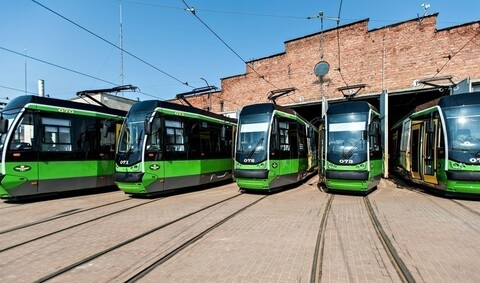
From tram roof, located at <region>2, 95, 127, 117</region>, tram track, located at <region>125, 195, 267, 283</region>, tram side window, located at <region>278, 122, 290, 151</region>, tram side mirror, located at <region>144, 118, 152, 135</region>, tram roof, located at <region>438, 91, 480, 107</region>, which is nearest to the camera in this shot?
tram track, located at <region>125, 195, 267, 283</region>

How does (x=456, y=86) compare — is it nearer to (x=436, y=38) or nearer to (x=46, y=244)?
(x=436, y=38)

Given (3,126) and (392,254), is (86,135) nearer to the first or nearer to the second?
(3,126)

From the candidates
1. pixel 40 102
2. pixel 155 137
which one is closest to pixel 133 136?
pixel 155 137

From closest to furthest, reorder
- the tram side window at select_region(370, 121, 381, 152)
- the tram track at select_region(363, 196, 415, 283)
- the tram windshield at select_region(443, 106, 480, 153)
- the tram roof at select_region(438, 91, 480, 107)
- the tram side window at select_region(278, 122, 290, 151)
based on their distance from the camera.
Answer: the tram track at select_region(363, 196, 415, 283) → the tram windshield at select_region(443, 106, 480, 153) → the tram roof at select_region(438, 91, 480, 107) → the tram side window at select_region(370, 121, 381, 152) → the tram side window at select_region(278, 122, 290, 151)

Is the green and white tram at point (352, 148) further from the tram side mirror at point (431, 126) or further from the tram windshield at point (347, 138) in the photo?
the tram side mirror at point (431, 126)

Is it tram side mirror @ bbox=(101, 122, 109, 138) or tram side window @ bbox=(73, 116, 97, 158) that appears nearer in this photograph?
tram side window @ bbox=(73, 116, 97, 158)

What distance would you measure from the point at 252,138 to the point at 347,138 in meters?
3.36

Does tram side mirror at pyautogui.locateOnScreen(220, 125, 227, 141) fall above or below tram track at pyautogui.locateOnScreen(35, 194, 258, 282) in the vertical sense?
above

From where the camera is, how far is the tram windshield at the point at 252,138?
11.0 metres

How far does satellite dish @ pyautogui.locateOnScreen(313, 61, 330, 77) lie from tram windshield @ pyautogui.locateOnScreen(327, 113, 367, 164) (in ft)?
33.1

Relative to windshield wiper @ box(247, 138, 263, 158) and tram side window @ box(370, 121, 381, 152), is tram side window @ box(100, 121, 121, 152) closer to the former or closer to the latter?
windshield wiper @ box(247, 138, 263, 158)

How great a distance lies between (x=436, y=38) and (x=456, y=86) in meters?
3.42

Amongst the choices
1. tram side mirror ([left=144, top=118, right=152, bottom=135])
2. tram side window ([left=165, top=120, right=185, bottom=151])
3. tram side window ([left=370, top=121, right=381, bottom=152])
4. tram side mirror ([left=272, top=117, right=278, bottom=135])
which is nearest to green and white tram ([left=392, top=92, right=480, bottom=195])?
tram side window ([left=370, top=121, right=381, bottom=152])

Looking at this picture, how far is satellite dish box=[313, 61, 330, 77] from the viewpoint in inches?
800
